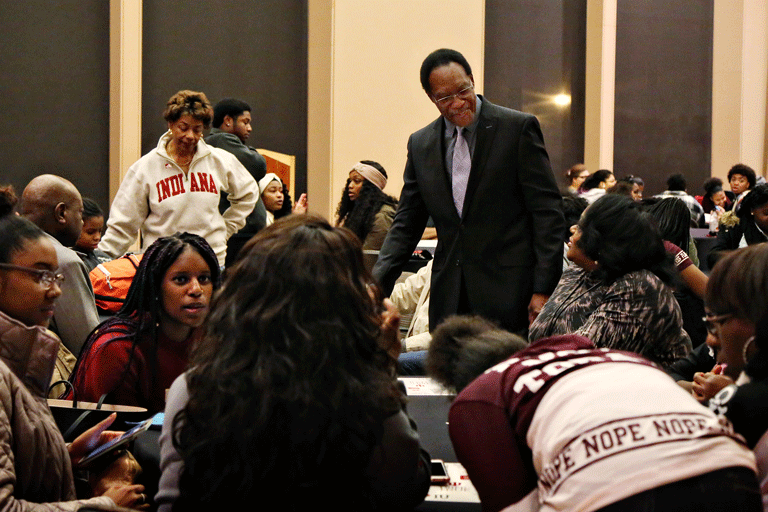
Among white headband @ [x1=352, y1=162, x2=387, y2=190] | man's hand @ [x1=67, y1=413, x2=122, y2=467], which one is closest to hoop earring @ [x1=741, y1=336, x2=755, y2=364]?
man's hand @ [x1=67, y1=413, x2=122, y2=467]

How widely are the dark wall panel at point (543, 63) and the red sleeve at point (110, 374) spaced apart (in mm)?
7896

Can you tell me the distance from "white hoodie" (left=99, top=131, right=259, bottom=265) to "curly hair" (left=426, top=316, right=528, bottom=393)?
2.86m

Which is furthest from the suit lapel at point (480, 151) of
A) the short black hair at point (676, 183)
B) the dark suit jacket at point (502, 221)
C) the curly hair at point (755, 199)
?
the short black hair at point (676, 183)

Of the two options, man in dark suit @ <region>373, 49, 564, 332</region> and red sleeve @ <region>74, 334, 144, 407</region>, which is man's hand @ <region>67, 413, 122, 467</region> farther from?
man in dark suit @ <region>373, 49, 564, 332</region>

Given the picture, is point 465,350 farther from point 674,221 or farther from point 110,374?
point 674,221

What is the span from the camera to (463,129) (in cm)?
329

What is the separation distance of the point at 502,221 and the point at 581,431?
1.92m

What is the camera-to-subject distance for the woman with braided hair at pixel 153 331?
97.2 inches

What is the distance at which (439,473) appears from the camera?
1806mm

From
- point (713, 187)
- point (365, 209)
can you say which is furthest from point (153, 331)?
point (713, 187)

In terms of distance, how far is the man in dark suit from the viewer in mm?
3156

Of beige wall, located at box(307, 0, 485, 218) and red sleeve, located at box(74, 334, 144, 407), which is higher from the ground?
beige wall, located at box(307, 0, 485, 218)

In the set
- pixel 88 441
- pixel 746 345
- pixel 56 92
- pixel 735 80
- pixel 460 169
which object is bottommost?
pixel 88 441

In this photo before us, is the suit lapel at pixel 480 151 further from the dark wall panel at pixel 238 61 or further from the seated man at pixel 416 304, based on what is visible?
the dark wall panel at pixel 238 61
